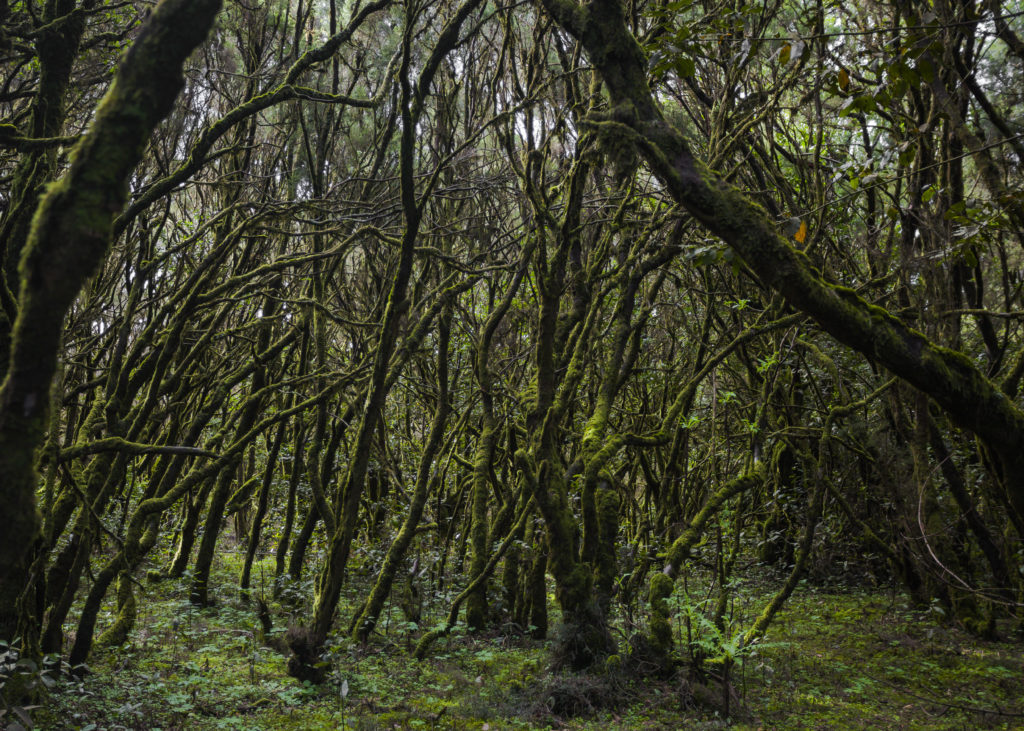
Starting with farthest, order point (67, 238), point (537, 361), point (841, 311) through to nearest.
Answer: point (537, 361) < point (841, 311) < point (67, 238)

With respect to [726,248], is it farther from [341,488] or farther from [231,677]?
[341,488]

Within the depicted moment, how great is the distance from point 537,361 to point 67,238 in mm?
4219

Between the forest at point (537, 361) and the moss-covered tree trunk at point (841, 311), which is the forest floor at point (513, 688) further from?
the moss-covered tree trunk at point (841, 311)

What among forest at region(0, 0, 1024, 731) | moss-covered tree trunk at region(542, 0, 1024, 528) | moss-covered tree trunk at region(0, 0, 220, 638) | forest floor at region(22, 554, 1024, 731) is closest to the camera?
moss-covered tree trunk at region(0, 0, 220, 638)

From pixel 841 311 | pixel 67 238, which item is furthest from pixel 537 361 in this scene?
pixel 67 238

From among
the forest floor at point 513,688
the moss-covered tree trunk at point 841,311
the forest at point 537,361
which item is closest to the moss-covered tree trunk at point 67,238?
the forest at point 537,361

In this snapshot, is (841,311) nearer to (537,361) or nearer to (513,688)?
(537,361)

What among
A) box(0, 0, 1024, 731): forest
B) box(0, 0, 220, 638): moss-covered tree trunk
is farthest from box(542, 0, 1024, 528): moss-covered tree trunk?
box(0, 0, 220, 638): moss-covered tree trunk

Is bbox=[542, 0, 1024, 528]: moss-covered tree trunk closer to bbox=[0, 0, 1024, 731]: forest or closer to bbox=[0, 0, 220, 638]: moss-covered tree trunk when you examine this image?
bbox=[0, 0, 1024, 731]: forest

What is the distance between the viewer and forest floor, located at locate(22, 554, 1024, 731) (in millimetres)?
4559

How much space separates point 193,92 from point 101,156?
650cm

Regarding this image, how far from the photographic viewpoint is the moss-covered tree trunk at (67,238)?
128 centimetres

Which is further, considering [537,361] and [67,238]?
[537,361]

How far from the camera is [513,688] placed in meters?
5.38
